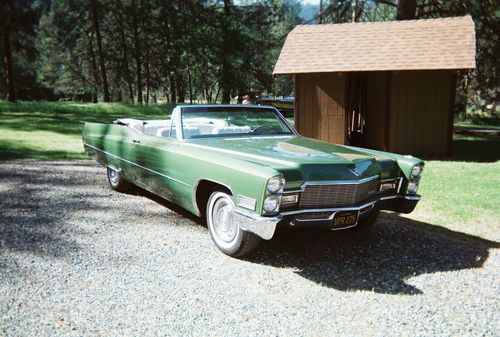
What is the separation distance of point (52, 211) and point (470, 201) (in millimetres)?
6138

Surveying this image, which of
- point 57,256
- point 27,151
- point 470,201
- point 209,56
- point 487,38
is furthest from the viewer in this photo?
point 209,56

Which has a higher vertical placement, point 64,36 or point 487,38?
point 64,36

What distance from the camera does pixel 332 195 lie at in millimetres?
4129

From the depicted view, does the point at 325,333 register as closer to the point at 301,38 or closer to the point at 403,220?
the point at 403,220

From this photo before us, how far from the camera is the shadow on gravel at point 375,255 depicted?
397cm

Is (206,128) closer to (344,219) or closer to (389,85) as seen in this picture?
(344,219)

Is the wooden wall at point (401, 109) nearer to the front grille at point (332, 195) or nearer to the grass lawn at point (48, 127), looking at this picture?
the grass lawn at point (48, 127)

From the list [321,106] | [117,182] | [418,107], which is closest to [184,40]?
[321,106]

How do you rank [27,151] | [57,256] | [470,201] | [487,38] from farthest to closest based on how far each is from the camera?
[487,38] → [27,151] → [470,201] → [57,256]

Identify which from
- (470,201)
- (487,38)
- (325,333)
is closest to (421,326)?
(325,333)

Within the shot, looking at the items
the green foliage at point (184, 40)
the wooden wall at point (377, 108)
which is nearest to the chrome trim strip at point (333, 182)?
the wooden wall at point (377, 108)

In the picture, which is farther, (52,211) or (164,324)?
(52,211)

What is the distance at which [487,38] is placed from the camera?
19109 millimetres

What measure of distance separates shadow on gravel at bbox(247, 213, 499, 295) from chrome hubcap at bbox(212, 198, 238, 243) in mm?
321
